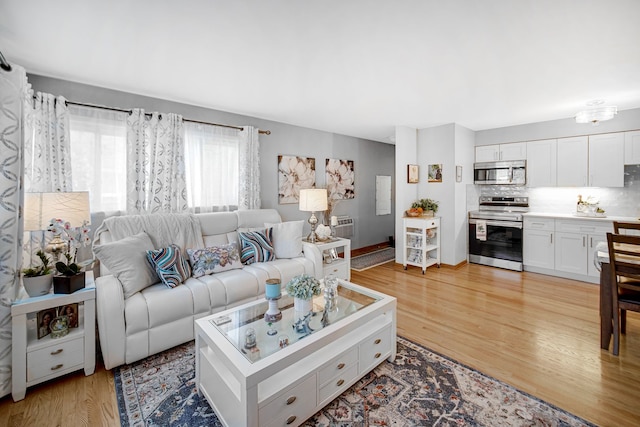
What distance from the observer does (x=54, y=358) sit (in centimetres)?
194

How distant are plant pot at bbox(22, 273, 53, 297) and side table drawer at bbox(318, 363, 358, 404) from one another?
6.72ft

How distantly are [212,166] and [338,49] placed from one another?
2.28 meters

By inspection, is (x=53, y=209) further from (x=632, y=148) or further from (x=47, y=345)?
(x=632, y=148)

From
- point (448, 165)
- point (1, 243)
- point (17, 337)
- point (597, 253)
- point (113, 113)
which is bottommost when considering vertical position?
point (17, 337)

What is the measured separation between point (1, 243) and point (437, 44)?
330 cm

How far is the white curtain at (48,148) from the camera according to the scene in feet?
8.35

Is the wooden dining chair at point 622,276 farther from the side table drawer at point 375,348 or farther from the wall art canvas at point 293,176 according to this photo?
the wall art canvas at point 293,176

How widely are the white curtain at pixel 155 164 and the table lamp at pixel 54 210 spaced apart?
0.91m

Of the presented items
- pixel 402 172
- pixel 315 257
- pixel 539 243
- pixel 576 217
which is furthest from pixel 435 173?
pixel 315 257

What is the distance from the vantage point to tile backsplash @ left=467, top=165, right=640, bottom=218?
3.96 metres

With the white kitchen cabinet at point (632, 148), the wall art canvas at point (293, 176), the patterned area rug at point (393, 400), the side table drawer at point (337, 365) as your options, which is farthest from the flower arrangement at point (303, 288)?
the white kitchen cabinet at point (632, 148)

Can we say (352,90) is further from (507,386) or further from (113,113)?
(507,386)

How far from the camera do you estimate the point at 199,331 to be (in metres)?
1.86

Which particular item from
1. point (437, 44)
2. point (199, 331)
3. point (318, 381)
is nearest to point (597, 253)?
point (437, 44)
